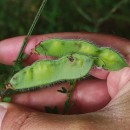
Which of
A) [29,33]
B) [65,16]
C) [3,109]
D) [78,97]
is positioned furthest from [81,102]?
[65,16]

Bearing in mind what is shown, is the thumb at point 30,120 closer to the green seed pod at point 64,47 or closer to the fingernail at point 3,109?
the fingernail at point 3,109

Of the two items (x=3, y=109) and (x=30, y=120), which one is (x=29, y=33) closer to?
(x=3, y=109)

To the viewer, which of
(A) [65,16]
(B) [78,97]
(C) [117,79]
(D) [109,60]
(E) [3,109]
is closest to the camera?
(E) [3,109]

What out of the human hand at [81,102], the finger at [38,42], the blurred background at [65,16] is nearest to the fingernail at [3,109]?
the human hand at [81,102]

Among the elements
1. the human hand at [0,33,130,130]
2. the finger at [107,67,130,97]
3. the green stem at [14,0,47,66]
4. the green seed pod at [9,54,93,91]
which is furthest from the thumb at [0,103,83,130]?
the finger at [107,67,130,97]

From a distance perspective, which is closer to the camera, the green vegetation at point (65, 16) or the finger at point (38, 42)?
the finger at point (38, 42)

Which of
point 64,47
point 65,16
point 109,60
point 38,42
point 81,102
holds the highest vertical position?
point 65,16
